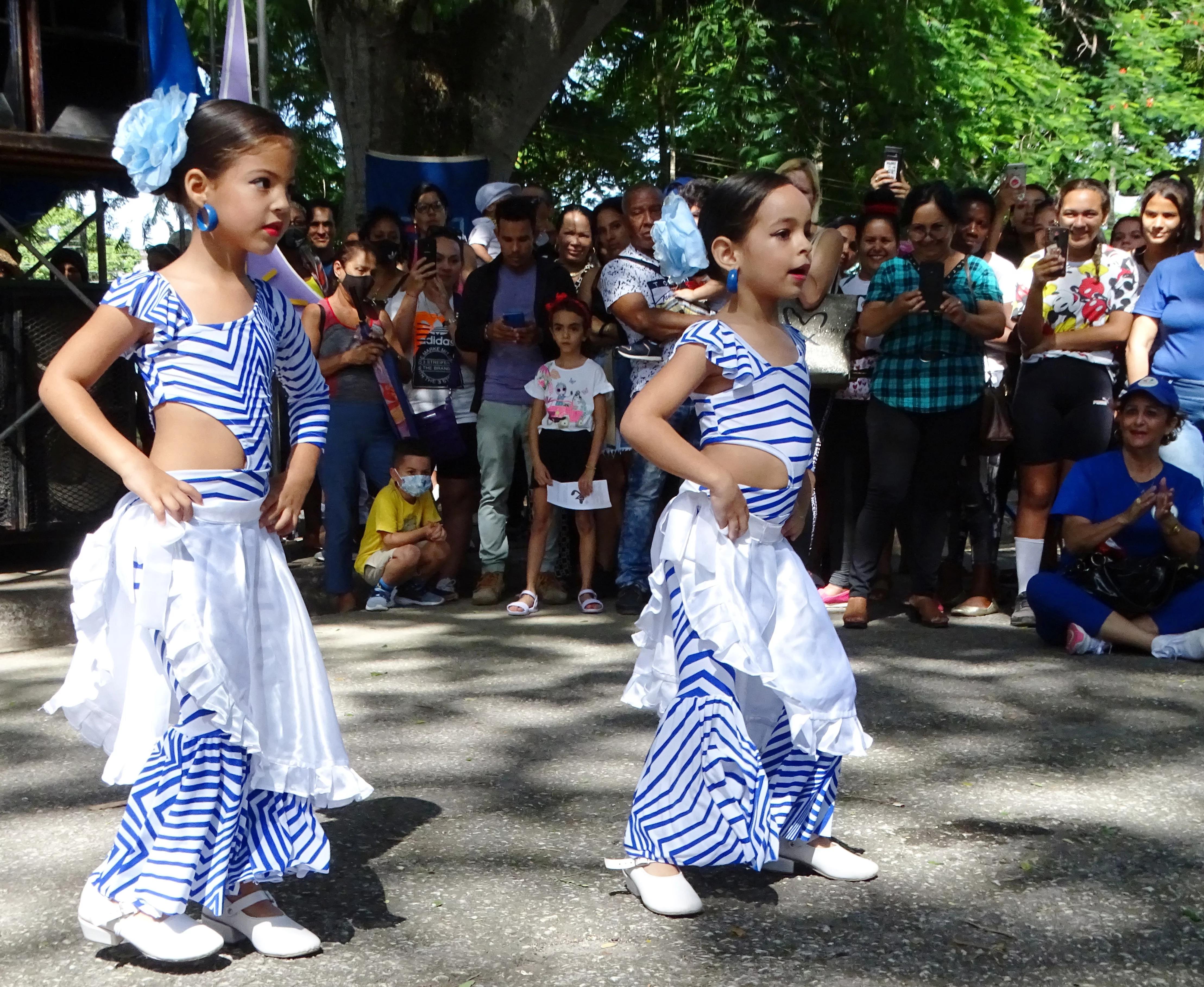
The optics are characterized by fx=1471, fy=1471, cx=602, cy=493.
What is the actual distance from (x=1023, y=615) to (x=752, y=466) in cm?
400

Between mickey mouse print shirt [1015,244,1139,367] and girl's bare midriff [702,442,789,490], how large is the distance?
3.98 m

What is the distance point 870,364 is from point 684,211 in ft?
13.3

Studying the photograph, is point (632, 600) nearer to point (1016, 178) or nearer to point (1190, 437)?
point (1190, 437)

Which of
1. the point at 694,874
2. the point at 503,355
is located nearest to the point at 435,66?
the point at 503,355

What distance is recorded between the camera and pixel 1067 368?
23.4ft

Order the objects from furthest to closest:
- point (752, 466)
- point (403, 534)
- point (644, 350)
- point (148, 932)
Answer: point (403, 534) → point (644, 350) → point (752, 466) → point (148, 932)

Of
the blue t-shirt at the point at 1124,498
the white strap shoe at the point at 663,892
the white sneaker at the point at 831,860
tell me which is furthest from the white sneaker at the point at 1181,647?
the white strap shoe at the point at 663,892

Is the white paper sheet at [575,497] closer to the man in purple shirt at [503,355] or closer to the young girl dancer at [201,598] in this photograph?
the man in purple shirt at [503,355]

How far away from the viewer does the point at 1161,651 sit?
6324mm

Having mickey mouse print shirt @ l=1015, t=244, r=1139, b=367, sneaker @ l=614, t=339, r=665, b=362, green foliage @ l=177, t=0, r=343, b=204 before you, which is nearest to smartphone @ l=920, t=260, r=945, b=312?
mickey mouse print shirt @ l=1015, t=244, r=1139, b=367

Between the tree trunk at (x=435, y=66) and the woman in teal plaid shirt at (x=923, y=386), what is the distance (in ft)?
16.4

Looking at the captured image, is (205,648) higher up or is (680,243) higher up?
(680,243)

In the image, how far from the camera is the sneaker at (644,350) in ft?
23.9

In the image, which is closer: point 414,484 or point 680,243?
point 680,243
